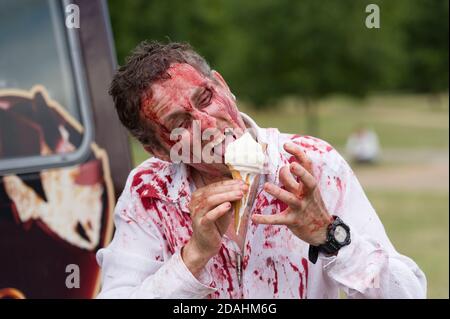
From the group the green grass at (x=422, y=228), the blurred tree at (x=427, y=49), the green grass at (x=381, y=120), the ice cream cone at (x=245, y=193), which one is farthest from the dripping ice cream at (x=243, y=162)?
the blurred tree at (x=427, y=49)

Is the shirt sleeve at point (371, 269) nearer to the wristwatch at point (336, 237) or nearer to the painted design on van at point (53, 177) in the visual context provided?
the wristwatch at point (336, 237)

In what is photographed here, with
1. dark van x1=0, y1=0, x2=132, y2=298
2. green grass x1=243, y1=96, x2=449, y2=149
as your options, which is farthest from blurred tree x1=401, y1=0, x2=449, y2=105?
dark van x1=0, y1=0, x2=132, y2=298

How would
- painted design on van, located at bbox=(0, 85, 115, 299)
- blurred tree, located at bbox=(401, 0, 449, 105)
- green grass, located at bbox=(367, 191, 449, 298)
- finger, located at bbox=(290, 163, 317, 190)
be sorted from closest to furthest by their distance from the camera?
finger, located at bbox=(290, 163, 317, 190) → painted design on van, located at bbox=(0, 85, 115, 299) → green grass, located at bbox=(367, 191, 449, 298) → blurred tree, located at bbox=(401, 0, 449, 105)

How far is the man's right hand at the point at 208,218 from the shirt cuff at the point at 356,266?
0.24 metres

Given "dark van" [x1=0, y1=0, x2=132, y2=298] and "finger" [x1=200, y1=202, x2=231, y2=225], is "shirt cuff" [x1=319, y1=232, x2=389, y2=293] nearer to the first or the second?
"finger" [x1=200, y1=202, x2=231, y2=225]

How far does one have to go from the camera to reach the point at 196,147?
1944mm

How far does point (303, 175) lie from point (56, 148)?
64.4 inches

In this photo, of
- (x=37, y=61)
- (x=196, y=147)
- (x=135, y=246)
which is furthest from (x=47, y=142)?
(x=196, y=147)

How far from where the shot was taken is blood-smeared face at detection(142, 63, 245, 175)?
196 centimetres

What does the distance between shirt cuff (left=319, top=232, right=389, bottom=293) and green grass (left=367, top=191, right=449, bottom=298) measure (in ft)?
13.0

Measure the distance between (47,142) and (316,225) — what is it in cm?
159

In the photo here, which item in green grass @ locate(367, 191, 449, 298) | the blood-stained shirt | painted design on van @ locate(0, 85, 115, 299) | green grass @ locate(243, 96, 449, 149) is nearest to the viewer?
the blood-stained shirt

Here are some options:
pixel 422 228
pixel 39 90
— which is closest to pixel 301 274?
pixel 39 90
